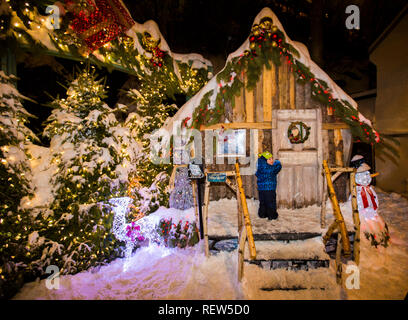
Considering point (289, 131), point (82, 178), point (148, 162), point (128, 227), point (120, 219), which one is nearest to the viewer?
point (82, 178)

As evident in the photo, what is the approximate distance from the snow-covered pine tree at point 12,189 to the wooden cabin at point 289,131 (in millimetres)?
3348

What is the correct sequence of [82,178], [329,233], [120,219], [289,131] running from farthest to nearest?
[289,131] → [120,219] → [82,178] → [329,233]

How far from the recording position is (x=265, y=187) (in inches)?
185

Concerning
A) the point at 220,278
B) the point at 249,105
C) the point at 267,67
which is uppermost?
the point at 267,67

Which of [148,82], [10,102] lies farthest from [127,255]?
[148,82]

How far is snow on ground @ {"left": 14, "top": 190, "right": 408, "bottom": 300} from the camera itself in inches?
131

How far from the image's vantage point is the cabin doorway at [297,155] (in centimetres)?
543

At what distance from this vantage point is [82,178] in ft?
13.1

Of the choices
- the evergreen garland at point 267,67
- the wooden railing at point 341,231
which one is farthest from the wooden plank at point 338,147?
the wooden railing at point 341,231

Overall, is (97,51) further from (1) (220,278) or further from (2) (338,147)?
(2) (338,147)

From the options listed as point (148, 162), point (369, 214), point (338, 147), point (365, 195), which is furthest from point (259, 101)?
point (369, 214)

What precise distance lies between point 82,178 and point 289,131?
16.3 ft
